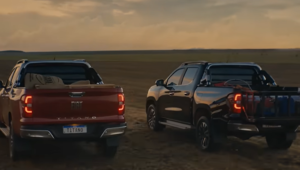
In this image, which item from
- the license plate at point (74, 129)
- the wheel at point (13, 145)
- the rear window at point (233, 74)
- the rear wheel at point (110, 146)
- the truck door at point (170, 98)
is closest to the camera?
the license plate at point (74, 129)

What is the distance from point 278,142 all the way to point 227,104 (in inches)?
73.8

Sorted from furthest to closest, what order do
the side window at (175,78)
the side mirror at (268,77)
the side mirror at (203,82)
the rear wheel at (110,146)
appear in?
the side window at (175,78) < the side mirror at (268,77) < the side mirror at (203,82) < the rear wheel at (110,146)

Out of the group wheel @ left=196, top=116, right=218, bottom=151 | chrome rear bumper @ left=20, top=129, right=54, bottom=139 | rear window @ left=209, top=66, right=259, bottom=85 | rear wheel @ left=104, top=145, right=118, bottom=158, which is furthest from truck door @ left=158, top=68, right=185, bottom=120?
chrome rear bumper @ left=20, top=129, right=54, bottom=139

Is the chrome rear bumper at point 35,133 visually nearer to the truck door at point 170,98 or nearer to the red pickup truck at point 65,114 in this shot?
the red pickup truck at point 65,114

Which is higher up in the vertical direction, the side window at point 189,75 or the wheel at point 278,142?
the side window at point 189,75

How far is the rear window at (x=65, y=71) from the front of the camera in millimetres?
9473

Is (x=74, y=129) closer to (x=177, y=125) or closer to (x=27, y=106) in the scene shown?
(x=27, y=106)

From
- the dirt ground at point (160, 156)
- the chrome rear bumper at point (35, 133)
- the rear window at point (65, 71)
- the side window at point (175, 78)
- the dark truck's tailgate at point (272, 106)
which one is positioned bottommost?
the dirt ground at point (160, 156)

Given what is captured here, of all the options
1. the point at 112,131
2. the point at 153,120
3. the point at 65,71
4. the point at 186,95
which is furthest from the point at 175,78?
the point at 112,131

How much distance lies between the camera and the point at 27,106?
7.44m

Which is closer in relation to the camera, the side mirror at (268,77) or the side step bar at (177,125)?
the side mirror at (268,77)

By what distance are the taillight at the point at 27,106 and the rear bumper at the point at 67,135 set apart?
8.1 inches

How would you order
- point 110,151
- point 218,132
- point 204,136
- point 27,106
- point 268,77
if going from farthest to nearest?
point 268,77 < point 204,136 < point 218,132 < point 110,151 < point 27,106

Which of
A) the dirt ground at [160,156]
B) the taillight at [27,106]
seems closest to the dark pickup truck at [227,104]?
the dirt ground at [160,156]
